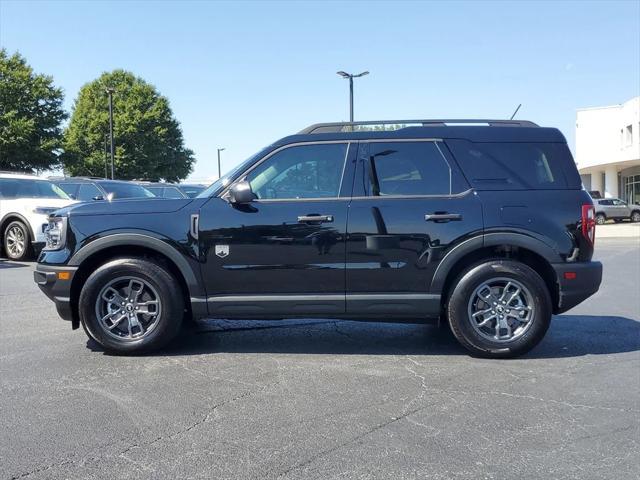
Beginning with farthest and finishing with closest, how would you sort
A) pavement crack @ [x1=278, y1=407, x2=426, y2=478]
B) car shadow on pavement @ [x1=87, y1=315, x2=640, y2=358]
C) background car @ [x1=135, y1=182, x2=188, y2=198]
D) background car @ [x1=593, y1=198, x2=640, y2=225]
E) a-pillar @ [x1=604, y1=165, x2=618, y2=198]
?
a-pillar @ [x1=604, y1=165, x2=618, y2=198] < background car @ [x1=593, y1=198, x2=640, y2=225] < background car @ [x1=135, y1=182, x2=188, y2=198] < car shadow on pavement @ [x1=87, y1=315, x2=640, y2=358] < pavement crack @ [x1=278, y1=407, x2=426, y2=478]

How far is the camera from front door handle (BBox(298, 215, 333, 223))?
196 inches

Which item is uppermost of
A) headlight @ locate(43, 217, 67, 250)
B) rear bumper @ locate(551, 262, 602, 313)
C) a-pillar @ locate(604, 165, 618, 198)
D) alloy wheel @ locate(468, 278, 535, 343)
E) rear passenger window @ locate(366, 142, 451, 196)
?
a-pillar @ locate(604, 165, 618, 198)

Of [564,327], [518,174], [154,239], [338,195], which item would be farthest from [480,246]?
[154,239]

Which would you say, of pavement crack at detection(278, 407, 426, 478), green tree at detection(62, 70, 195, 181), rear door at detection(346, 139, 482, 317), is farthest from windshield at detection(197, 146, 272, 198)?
green tree at detection(62, 70, 195, 181)

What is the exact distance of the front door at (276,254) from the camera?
4.98 m

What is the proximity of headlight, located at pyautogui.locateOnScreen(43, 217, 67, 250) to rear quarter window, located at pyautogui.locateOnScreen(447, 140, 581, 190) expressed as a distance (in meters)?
3.48

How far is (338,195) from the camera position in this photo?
16.6ft

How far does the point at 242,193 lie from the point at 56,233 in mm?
1744

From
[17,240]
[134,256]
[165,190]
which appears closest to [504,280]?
[134,256]

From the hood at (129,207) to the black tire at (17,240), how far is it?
7395 millimetres

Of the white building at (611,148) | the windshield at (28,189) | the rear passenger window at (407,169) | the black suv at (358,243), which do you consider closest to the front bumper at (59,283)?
the black suv at (358,243)

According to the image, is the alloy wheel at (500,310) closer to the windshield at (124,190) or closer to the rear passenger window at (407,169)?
the rear passenger window at (407,169)

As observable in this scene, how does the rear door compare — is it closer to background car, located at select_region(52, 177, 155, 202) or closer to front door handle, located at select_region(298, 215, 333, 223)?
front door handle, located at select_region(298, 215, 333, 223)

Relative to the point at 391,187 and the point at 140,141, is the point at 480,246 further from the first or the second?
the point at 140,141
